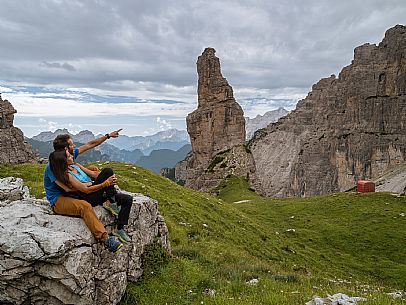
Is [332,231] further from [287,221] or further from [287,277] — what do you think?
[287,277]

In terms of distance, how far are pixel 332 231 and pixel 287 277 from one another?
26.2 metres

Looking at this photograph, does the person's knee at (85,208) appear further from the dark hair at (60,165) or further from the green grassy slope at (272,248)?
the green grassy slope at (272,248)

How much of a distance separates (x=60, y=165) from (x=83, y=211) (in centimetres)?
164

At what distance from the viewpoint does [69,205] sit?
1104 cm

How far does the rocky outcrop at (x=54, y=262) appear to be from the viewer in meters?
9.28

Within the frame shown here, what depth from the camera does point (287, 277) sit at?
1492 centimetres

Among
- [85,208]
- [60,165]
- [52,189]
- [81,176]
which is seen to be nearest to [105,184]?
[85,208]

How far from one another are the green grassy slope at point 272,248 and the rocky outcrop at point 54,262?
1.19 metres

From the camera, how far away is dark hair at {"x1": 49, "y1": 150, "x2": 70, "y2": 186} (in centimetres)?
1071

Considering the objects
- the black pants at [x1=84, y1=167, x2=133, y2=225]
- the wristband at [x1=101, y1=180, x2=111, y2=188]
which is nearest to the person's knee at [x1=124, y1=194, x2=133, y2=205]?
the black pants at [x1=84, y1=167, x2=133, y2=225]

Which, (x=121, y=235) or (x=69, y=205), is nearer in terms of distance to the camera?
(x=69, y=205)

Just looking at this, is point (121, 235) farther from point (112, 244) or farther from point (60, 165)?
point (60, 165)

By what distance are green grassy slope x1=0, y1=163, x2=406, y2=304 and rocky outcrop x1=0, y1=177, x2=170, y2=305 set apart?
1.19 m

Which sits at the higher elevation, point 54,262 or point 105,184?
point 105,184
